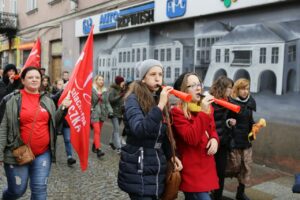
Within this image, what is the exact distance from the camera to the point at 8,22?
762 inches

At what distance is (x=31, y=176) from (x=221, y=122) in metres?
2.22

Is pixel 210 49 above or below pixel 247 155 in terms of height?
above

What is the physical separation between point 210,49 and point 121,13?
3.78 meters

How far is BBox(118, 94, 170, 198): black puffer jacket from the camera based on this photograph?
2826mm

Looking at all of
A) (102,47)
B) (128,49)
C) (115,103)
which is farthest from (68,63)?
(115,103)

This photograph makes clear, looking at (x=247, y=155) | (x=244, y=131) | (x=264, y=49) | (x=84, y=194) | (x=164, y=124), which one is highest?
(x=264, y=49)

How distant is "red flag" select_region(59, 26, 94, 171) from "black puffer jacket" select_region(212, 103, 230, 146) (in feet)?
5.21

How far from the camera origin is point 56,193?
16.4 ft

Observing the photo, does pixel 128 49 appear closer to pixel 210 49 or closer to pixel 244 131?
pixel 210 49

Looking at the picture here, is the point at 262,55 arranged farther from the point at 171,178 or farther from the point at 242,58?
the point at 171,178

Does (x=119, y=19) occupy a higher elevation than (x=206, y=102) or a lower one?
higher

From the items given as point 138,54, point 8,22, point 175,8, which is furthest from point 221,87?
point 8,22

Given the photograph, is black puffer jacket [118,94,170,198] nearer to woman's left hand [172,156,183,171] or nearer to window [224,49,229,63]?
woman's left hand [172,156,183,171]

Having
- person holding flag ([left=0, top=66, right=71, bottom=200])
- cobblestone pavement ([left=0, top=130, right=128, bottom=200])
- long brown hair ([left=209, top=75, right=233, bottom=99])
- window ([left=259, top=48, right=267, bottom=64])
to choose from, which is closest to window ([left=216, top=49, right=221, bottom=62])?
window ([left=259, top=48, right=267, bottom=64])
